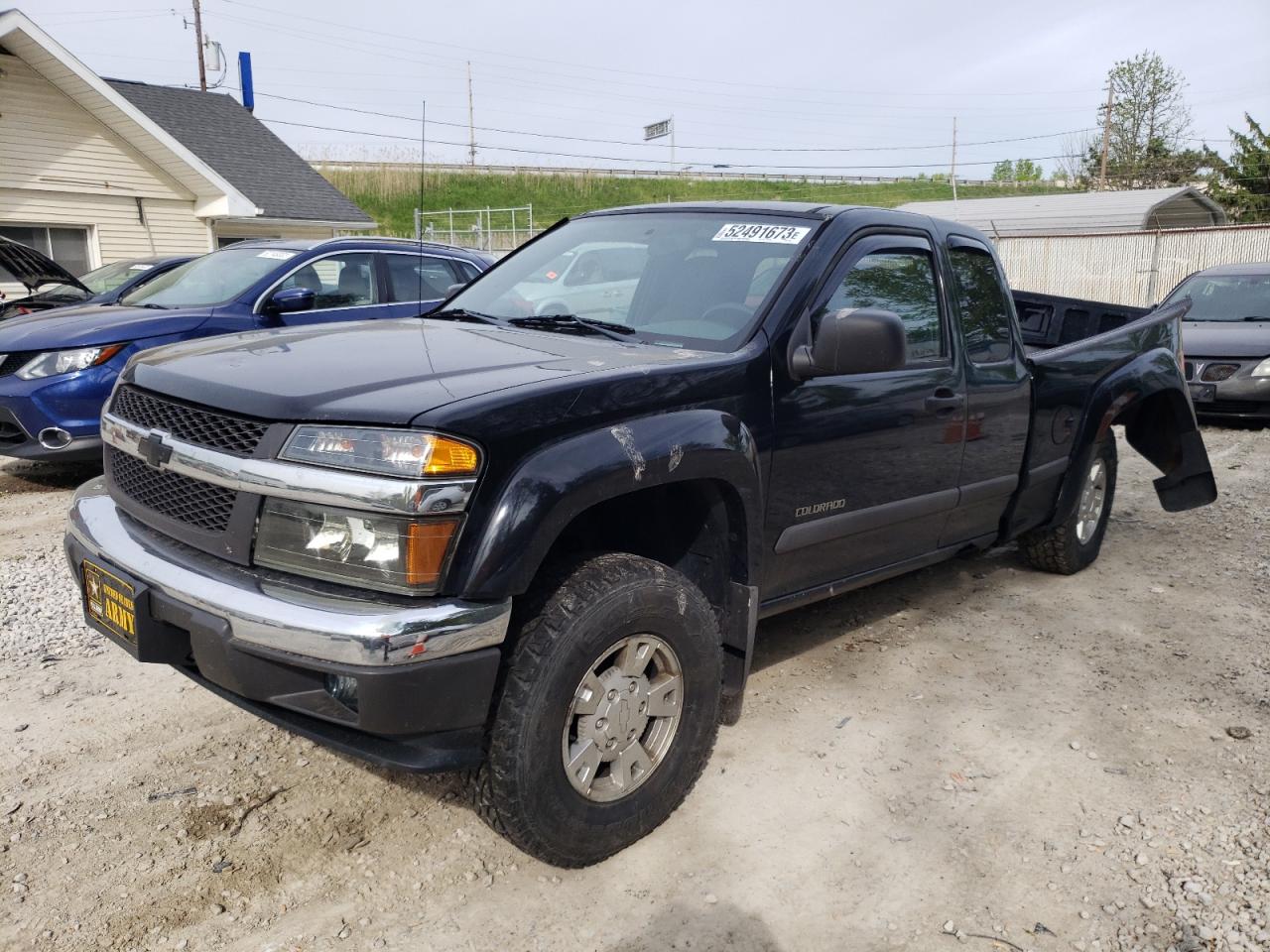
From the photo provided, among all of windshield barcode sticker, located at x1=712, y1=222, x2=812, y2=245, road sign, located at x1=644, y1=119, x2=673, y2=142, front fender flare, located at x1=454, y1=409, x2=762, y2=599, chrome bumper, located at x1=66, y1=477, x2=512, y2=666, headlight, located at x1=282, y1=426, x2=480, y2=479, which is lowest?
chrome bumper, located at x1=66, y1=477, x2=512, y2=666

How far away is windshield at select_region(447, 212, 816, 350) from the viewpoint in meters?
3.32

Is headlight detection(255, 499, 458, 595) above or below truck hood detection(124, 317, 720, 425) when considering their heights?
below

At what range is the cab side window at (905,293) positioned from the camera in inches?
140

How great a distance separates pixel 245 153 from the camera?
21125 millimetres

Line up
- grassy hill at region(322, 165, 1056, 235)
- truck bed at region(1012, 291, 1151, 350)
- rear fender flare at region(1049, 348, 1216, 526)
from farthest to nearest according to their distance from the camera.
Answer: grassy hill at region(322, 165, 1056, 235)
truck bed at region(1012, 291, 1151, 350)
rear fender flare at region(1049, 348, 1216, 526)

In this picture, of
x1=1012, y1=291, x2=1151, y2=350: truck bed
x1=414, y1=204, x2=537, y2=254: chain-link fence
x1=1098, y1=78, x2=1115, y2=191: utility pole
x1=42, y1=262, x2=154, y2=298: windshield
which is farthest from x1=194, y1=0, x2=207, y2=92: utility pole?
x1=1098, y1=78, x2=1115, y2=191: utility pole

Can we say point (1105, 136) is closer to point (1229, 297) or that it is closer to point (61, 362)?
point (1229, 297)

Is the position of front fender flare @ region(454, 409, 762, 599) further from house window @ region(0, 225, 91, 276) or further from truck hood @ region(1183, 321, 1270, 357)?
house window @ region(0, 225, 91, 276)

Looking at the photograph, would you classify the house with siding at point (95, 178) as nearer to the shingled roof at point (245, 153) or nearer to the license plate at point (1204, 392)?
the shingled roof at point (245, 153)

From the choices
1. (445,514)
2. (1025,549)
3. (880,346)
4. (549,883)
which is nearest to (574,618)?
(445,514)

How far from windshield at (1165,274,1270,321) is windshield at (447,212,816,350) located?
29.2 ft

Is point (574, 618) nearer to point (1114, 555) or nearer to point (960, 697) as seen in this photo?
point (960, 697)

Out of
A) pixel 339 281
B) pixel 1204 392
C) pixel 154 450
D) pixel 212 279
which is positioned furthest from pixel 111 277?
pixel 1204 392

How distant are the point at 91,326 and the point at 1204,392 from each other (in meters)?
9.99
